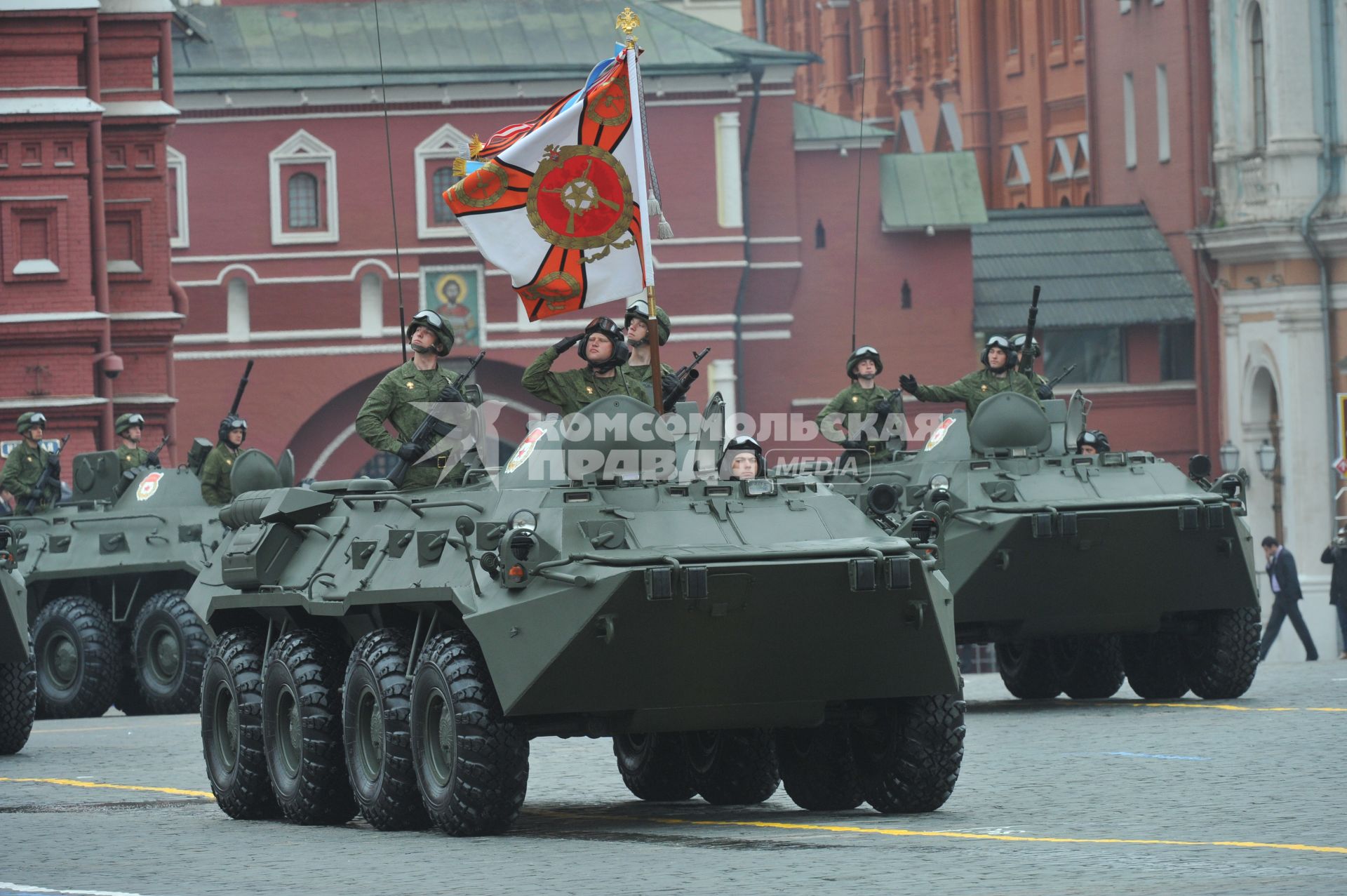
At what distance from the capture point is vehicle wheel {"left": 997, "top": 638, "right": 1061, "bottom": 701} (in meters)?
21.2

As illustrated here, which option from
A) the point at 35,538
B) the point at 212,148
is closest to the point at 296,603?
the point at 35,538

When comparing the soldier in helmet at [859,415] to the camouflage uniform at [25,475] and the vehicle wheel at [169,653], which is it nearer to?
the vehicle wheel at [169,653]

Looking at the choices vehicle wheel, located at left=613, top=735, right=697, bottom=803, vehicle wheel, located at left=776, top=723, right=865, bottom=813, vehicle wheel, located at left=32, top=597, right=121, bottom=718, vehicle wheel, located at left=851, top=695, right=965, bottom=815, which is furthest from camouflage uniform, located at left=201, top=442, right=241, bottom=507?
vehicle wheel, located at left=851, top=695, right=965, bottom=815

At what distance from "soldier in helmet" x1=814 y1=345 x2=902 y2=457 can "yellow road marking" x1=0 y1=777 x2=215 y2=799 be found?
22.3 ft

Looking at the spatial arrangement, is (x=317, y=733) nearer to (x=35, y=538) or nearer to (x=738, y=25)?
(x=35, y=538)

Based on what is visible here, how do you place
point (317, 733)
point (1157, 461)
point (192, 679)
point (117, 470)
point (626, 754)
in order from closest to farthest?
1. point (317, 733)
2. point (626, 754)
3. point (1157, 461)
4. point (192, 679)
5. point (117, 470)

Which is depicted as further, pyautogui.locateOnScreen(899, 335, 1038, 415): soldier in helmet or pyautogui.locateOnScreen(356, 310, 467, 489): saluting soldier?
pyautogui.locateOnScreen(899, 335, 1038, 415): soldier in helmet

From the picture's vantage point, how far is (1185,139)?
50.3 metres

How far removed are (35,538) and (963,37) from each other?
44665 millimetres

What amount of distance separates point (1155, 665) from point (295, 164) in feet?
106

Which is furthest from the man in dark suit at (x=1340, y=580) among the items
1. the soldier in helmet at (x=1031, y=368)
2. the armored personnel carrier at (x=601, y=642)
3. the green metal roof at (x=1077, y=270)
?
the armored personnel carrier at (x=601, y=642)

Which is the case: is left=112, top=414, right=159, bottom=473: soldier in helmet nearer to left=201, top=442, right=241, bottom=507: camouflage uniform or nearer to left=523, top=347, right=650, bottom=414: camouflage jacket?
left=201, top=442, right=241, bottom=507: camouflage uniform

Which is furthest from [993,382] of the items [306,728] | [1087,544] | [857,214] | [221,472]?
[306,728]

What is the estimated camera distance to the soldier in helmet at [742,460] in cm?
1338
